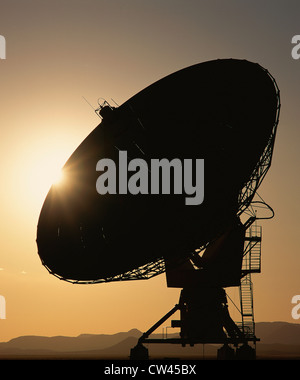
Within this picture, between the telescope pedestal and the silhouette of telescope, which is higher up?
the silhouette of telescope

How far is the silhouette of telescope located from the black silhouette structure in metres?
0.05

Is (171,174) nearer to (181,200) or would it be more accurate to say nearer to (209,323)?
(181,200)

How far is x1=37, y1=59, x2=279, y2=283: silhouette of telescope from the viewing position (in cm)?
3259

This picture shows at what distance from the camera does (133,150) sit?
3569 cm

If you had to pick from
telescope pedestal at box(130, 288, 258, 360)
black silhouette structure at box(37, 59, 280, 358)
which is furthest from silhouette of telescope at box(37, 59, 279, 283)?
telescope pedestal at box(130, 288, 258, 360)

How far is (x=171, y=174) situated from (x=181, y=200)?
1.34 meters

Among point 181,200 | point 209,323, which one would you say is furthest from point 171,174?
point 209,323

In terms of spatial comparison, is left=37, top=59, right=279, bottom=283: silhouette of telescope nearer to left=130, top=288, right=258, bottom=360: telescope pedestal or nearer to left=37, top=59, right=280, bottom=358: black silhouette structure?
left=37, top=59, right=280, bottom=358: black silhouette structure

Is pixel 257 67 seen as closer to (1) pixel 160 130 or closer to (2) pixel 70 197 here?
(1) pixel 160 130

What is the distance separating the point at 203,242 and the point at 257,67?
30.2 ft

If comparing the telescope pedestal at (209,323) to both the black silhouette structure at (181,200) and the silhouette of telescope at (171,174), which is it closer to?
the black silhouette structure at (181,200)
